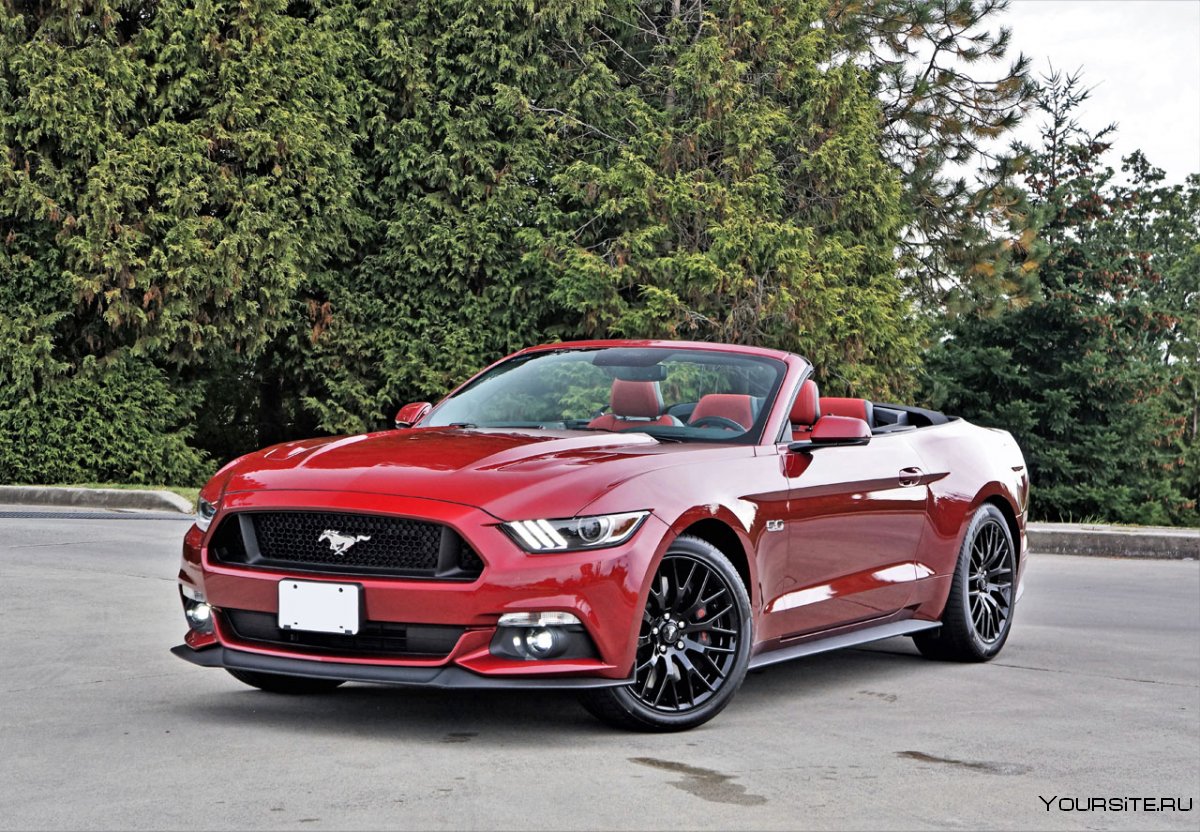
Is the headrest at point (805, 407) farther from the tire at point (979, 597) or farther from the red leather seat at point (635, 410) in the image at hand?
the tire at point (979, 597)

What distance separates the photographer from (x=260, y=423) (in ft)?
82.9

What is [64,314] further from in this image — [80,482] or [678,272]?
[678,272]

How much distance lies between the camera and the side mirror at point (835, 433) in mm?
6566

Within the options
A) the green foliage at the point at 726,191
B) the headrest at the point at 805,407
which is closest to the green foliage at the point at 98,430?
the green foliage at the point at 726,191

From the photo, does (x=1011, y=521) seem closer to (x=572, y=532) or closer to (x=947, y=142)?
(x=572, y=532)

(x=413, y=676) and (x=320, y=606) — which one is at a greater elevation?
(x=320, y=606)

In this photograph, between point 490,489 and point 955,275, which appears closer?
point 490,489

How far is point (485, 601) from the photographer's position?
5.32 meters

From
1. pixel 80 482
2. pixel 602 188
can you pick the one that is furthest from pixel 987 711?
pixel 602 188

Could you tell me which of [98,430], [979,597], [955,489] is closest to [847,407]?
[955,489]

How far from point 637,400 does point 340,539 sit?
175 centimetres

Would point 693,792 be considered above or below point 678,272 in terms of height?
below

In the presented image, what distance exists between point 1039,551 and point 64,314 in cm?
1178

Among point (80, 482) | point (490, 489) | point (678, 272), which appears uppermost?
point (678, 272)
